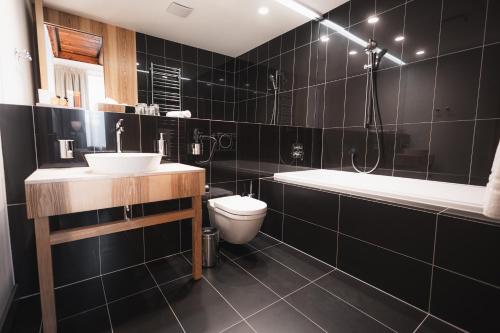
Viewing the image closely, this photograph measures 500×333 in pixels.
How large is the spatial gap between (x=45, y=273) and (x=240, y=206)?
3.66 ft

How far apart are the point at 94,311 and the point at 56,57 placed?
2.35m

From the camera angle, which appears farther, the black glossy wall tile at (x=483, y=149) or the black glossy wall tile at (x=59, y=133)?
the black glossy wall tile at (x=483, y=149)

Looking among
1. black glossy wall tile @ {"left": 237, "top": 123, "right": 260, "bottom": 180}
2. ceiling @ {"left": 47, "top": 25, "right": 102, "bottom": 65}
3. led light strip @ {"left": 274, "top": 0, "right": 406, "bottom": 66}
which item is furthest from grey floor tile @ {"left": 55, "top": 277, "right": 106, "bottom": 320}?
led light strip @ {"left": 274, "top": 0, "right": 406, "bottom": 66}

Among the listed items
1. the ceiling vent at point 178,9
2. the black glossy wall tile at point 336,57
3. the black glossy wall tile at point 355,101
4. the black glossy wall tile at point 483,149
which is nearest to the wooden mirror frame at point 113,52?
the ceiling vent at point 178,9

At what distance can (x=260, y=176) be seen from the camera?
2.37 meters

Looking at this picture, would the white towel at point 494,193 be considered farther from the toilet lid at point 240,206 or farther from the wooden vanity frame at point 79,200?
the wooden vanity frame at point 79,200

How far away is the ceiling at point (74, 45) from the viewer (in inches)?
88.5

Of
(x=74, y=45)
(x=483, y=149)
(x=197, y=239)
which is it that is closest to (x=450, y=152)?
(x=483, y=149)

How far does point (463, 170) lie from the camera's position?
172 centimetres

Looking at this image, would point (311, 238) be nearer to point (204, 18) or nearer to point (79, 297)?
point (79, 297)

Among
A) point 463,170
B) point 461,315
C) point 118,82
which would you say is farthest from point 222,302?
point 118,82

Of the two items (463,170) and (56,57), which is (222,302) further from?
(56,57)

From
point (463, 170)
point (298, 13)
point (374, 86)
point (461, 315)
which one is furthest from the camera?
point (298, 13)

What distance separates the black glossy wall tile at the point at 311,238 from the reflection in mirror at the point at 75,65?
2.18 meters
